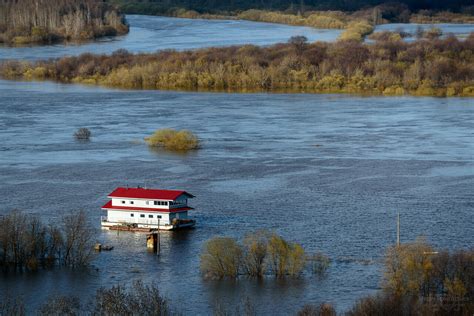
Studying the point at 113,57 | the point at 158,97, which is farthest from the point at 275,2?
the point at 158,97

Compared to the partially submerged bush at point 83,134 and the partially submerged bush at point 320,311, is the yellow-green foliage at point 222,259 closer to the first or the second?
the partially submerged bush at point 320,311

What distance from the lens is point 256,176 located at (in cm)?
2038

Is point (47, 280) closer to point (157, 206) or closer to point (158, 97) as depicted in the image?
point (157, 206)

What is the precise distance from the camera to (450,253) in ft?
46.4

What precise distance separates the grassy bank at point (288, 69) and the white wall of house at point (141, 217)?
17546 millimetres

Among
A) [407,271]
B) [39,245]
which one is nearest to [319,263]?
[407,271]

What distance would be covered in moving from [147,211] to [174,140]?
685cm

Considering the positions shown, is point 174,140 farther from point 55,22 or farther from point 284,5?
point 284,5

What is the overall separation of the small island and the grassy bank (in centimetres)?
1353

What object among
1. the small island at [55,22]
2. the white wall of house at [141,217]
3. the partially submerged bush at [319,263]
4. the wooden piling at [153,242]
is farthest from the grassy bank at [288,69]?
the partially submerged bush at [319,263]

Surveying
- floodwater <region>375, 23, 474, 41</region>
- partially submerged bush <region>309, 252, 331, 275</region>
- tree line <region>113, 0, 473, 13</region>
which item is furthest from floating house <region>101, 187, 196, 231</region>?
tree line <region>113, 0, 473, 13</region>

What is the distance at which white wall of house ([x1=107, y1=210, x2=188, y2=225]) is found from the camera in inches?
666

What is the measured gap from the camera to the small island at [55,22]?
53719mm

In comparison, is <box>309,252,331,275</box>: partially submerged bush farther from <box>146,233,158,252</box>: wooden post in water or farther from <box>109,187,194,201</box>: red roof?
<box>109,187,194,201</box>: red roof
